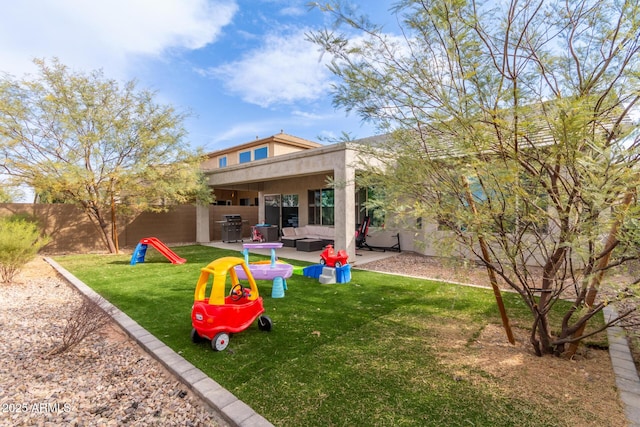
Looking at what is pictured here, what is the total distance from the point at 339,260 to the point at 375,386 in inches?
181

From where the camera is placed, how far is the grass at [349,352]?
8.03 ft

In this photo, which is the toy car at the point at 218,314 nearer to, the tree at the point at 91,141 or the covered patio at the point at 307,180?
the covered patio at the point at 307,180

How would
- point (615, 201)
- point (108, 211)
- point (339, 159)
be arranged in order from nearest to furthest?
point (615, 201), point (339, 159), point (108, 211)

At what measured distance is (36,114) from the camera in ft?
34.4

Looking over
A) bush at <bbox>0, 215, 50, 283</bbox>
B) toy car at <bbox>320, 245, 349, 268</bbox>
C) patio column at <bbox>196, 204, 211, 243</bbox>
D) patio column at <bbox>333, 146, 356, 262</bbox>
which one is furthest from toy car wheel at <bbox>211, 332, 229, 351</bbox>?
patio column at <bbox>196, 204, 211, 243</bbox>

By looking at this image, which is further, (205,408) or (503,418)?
(205,408)

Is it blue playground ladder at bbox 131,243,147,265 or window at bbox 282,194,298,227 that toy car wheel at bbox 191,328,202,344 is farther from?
window at bbox 282,194,298,227

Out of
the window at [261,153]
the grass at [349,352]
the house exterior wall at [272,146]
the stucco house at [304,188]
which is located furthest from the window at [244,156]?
the grass at [349,352]

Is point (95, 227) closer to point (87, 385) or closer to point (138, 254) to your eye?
point (138, 254)

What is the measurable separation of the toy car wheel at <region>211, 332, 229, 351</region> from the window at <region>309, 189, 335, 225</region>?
1052 centimetres

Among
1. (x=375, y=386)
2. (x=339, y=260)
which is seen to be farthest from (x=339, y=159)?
(x=375, y=386)

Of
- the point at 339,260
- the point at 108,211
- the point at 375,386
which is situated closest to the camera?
the point at 375,386

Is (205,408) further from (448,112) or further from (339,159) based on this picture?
(339,159)

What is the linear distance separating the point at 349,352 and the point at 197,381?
64.2 inches
